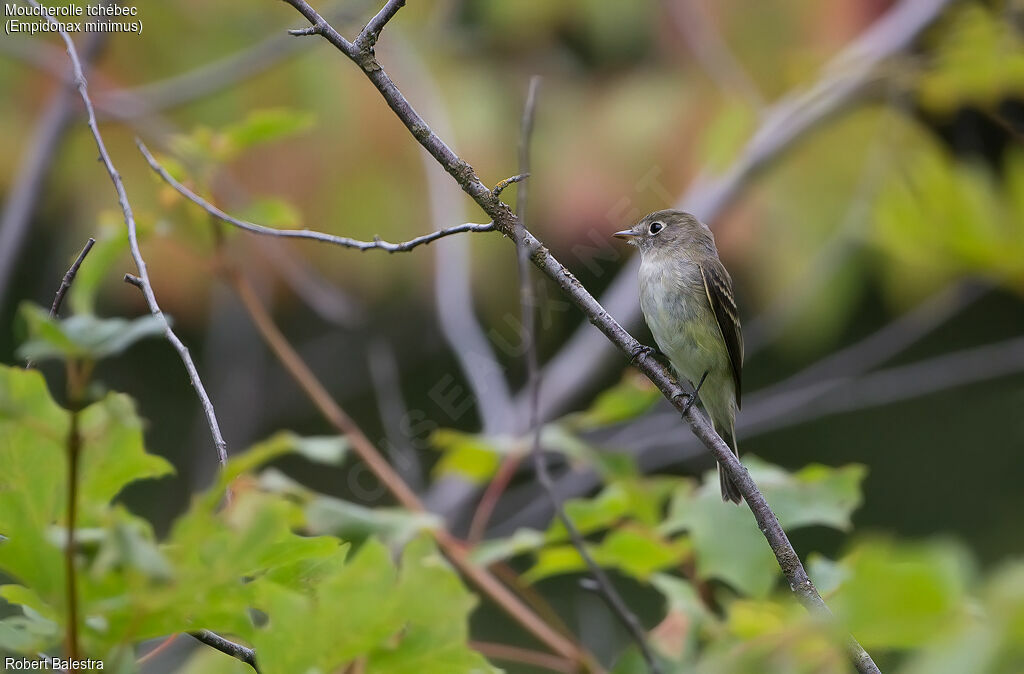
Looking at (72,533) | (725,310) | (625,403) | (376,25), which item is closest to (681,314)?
(725,310)

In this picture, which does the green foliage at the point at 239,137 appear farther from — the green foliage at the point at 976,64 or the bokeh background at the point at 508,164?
the green foliage at the point at 976,64

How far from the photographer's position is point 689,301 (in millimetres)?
3670

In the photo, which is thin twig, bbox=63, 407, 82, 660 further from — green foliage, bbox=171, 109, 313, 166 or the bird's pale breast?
the bird's pale breast

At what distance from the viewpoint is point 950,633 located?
819 millimetres

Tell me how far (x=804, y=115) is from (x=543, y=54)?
1374 mm

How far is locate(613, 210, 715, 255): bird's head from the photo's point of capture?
12.4 ft

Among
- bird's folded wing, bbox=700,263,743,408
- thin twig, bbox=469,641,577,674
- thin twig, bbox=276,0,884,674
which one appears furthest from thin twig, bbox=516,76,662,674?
bird's folded wing, bbox=700,263,743,408

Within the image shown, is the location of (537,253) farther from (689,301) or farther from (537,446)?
(689,301)

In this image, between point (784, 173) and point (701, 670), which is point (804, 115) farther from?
point (701, 670)

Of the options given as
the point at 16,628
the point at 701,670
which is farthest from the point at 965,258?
the point at 16,628

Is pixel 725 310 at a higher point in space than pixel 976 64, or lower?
lower

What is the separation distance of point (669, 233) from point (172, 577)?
3.04 m

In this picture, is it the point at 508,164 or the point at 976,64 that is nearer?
the point at 976,64

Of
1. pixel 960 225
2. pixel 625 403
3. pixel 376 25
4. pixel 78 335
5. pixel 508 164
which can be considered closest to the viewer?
pixel 78 335
